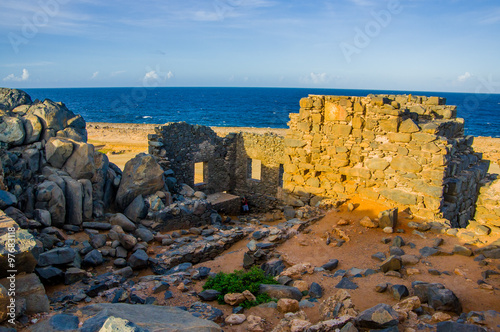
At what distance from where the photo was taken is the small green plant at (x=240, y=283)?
17.1 ft

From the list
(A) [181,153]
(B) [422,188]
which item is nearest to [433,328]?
(B) [422,188]

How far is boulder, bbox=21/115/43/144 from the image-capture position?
9193 millimetres

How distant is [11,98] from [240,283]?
9.41 metres

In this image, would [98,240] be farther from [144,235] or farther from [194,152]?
[194,152]

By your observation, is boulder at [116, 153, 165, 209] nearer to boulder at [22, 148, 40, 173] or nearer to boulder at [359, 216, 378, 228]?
boulder at [22, 148, 40, 173]

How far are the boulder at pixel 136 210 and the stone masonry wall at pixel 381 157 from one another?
14.6ft

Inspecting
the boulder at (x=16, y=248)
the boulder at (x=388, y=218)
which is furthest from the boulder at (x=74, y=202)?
the boulder at (x=388, y=218)

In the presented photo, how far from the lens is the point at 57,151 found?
30.1ft

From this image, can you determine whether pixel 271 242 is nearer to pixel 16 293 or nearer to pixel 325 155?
pixel 325 155

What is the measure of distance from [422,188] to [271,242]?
382cm

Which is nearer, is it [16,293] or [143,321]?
[143,321]

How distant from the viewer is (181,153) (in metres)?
15.2

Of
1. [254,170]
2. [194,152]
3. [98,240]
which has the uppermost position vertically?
[194,152]

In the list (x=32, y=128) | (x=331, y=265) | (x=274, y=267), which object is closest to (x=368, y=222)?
(x=331, y=265)
